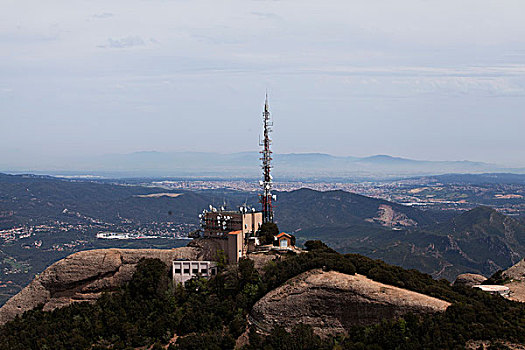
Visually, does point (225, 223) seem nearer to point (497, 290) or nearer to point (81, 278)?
point (81, 278)

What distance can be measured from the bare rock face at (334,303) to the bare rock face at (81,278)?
11024 mm

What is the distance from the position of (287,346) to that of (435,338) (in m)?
10.2

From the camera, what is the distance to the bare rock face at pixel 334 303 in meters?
39.2

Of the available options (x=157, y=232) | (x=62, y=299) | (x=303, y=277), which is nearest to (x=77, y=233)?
(x=157, y=232)

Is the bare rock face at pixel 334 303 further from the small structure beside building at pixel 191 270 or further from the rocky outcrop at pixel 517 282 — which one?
the rocky outcrop at pixel 517 282

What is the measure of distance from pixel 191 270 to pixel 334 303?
14449 mm

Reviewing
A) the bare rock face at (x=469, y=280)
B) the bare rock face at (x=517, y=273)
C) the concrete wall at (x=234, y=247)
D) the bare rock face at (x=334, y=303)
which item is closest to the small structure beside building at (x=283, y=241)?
the concrete wall at (x=234, y=247)

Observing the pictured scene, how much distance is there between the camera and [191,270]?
49.6 m

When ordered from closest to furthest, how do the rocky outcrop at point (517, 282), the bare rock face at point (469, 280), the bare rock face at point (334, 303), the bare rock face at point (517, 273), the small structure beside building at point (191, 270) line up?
the bare rock face at point (334, 303)
the rocky outcrop at point (517, 282)
the small structure beside building at point (191, 270)
the bare rock face at point (517, 273)
the bare rock face at point (469, 280)

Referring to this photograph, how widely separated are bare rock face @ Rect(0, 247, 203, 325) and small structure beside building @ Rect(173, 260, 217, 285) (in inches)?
34.3

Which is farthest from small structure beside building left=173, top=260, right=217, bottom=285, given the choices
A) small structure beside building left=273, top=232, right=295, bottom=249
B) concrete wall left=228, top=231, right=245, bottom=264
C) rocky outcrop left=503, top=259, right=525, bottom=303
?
rocky outcrop left=503, top=259, right=525, bottom=303

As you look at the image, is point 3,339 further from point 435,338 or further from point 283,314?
point 435,338

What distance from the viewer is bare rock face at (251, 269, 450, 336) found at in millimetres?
39156

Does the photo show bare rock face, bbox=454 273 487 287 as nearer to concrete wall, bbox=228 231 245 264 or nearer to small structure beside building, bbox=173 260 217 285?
concrete wall, bbox=228 231 245 264
